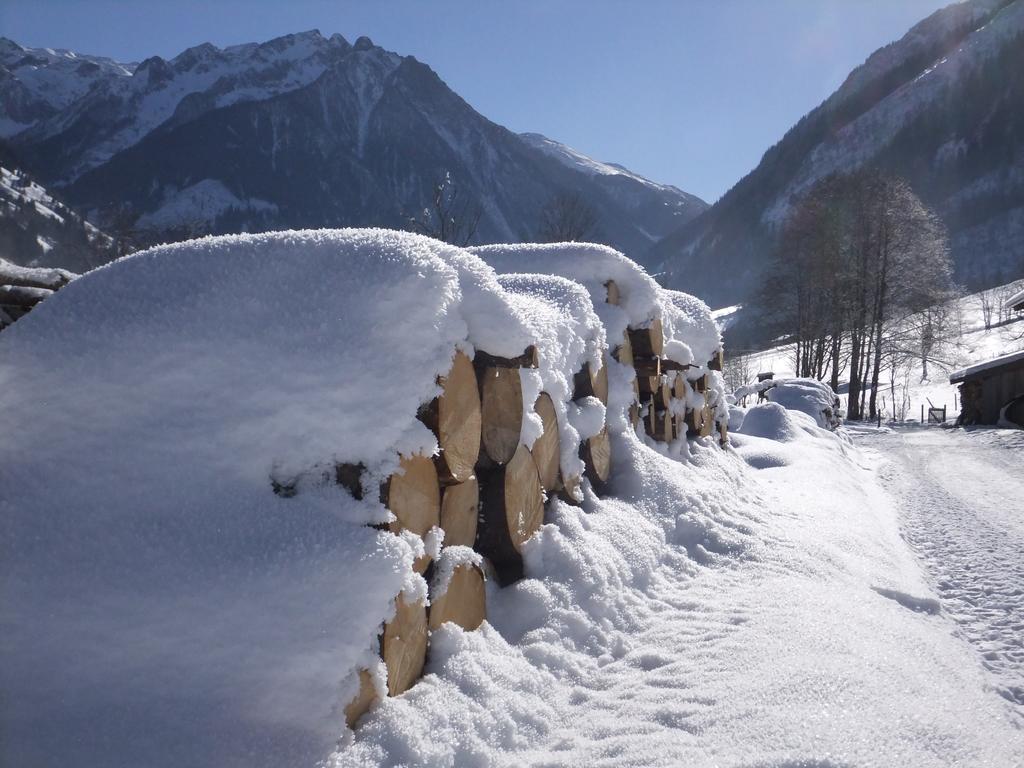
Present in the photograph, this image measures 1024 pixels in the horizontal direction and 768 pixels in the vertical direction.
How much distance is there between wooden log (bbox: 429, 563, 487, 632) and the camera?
1.66m

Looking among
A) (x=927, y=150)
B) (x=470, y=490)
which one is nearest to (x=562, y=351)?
(x=470, y=490)

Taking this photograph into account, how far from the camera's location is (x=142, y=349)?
139 centimetres

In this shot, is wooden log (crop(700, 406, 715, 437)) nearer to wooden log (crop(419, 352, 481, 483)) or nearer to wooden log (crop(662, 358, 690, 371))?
wooden log (crop(662, 358, 690, 371))

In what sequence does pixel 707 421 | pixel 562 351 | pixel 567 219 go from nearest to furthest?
pixel 562 351 < pixel 707 421 < pixel 567 219

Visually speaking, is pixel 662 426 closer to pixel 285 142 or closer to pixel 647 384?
pixel 647 384

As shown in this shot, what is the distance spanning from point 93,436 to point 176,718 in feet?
2.19

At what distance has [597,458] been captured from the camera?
309 cm

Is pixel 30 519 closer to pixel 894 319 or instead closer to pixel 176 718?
pixel 176 718

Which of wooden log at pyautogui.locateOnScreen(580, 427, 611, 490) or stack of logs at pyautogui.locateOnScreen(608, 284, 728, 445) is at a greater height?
stack of logs at pyautogui.locateOnScreen(608, 284, 728, 445)

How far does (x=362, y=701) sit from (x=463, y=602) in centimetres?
53

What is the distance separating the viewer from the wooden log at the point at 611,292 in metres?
3.79

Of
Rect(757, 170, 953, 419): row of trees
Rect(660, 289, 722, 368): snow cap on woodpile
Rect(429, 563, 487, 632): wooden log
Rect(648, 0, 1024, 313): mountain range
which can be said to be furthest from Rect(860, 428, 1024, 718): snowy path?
Rect(648, 0, 1024, 313): mountain range

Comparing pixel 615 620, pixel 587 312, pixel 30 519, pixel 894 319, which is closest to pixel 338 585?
pixel 30 519

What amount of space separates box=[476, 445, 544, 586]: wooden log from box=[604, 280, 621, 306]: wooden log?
186 centimetres
